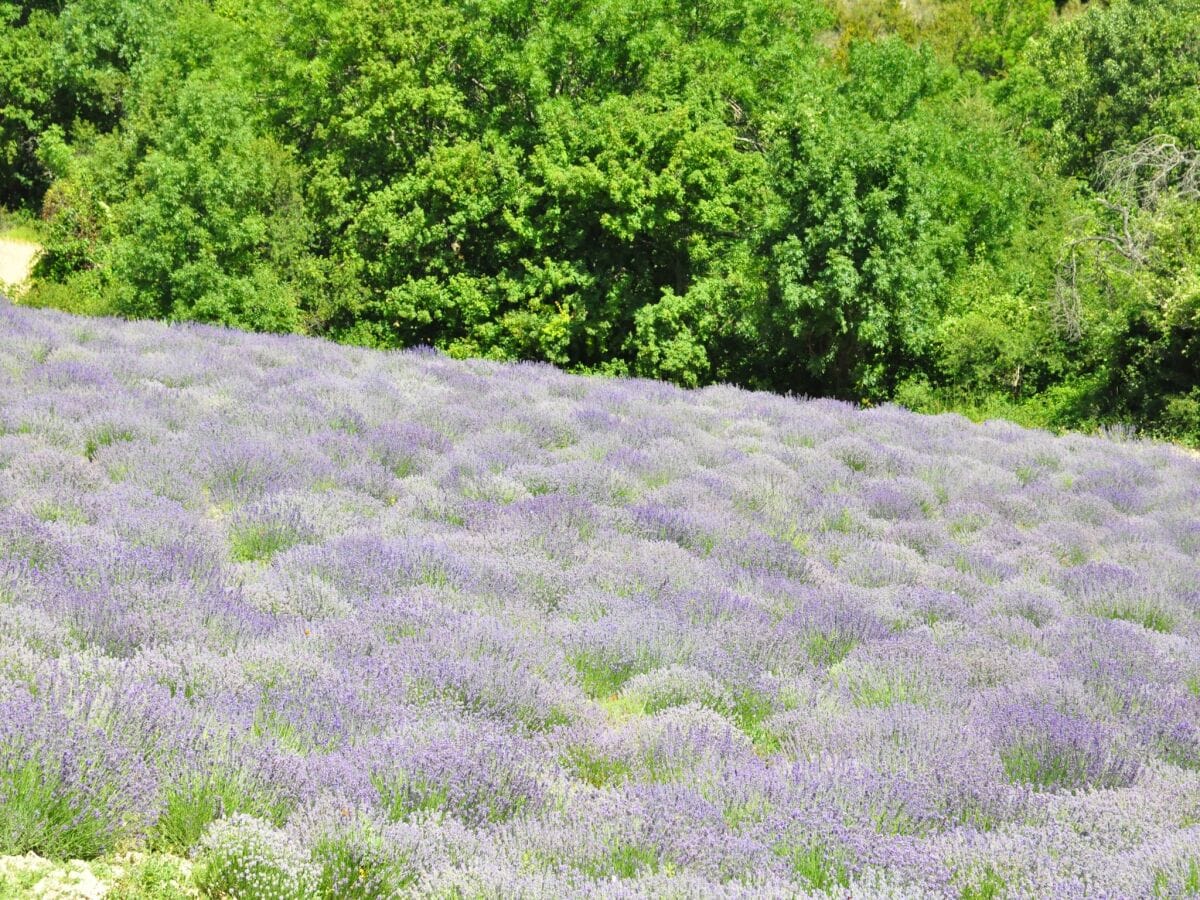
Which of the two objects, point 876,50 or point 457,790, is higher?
point 876,50

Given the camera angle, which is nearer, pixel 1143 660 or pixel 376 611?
pixel 376 611

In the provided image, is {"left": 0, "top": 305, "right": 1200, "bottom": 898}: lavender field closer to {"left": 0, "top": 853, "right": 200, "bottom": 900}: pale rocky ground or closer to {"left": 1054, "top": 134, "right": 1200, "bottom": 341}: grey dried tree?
→ {"left": 0, "top": 853, "right": 200, "bottom": 900}: pale rocky ground

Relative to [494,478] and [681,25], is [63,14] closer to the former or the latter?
[681,25]

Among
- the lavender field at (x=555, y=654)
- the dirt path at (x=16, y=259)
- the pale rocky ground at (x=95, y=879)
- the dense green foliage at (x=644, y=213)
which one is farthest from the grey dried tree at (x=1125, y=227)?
the dirt path at (x=16, y=259)

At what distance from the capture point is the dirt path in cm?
3327

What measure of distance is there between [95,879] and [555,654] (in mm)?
2218

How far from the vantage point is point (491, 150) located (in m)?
27.5

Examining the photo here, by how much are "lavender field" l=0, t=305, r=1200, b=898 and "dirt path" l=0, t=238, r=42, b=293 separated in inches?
1053

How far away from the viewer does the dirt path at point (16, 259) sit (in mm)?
33269

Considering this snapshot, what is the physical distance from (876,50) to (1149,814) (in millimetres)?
30890

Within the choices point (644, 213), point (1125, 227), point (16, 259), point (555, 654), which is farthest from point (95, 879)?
point (16, 259)

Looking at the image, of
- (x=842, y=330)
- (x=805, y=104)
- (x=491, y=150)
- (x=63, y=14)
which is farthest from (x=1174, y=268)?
(x=63, y=14)

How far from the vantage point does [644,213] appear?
A: 83.5ft

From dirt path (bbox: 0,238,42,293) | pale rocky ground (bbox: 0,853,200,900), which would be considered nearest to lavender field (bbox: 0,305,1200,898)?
pale rocky ground (bbox: 0,853,200,900)
